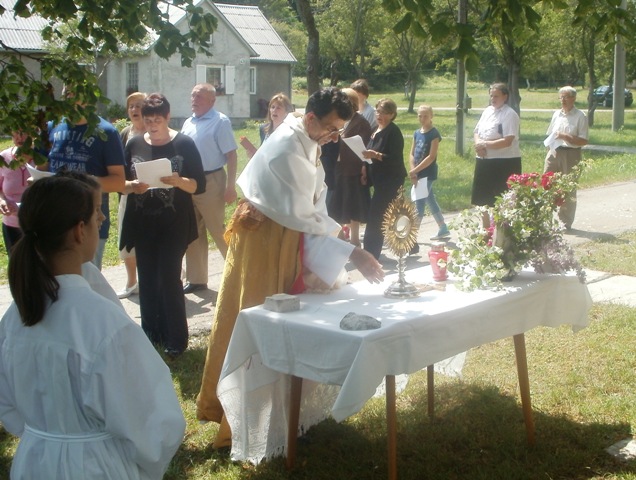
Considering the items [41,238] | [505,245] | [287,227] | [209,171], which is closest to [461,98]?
[209,171]

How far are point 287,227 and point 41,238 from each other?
218 centimetres

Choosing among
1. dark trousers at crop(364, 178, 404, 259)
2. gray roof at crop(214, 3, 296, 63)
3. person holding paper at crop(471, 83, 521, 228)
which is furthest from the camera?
gray roof at crop(214, 3, 296, 63)

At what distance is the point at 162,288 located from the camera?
6.38 m

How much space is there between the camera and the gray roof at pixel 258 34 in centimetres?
4231

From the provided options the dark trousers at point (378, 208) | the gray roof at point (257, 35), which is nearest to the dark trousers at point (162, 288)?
the dark trousers at point (378, 208)

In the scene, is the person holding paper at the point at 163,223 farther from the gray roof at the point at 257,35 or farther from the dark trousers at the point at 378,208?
the gray roof at the point at 257,35

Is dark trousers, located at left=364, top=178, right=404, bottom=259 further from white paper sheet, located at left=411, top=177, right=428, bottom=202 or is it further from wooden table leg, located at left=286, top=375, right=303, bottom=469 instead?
wooden table leg, located at left=286, top=375, right=303, bottom=469

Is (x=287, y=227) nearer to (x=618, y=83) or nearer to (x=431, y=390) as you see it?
(x=431, y=390)

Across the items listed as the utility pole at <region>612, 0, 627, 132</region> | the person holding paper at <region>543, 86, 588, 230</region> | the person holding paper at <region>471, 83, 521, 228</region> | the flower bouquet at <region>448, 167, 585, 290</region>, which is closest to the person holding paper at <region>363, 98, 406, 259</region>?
the person holding paper at <region>471, 83, 521, 228</region>

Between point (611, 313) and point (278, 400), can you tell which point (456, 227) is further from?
point (611, 313)

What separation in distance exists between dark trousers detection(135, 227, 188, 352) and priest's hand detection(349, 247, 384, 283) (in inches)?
84.6

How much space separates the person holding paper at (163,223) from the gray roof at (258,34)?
35.4 metres

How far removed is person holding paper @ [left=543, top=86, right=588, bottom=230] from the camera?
37.8ft

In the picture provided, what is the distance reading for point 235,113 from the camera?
39.1 m
